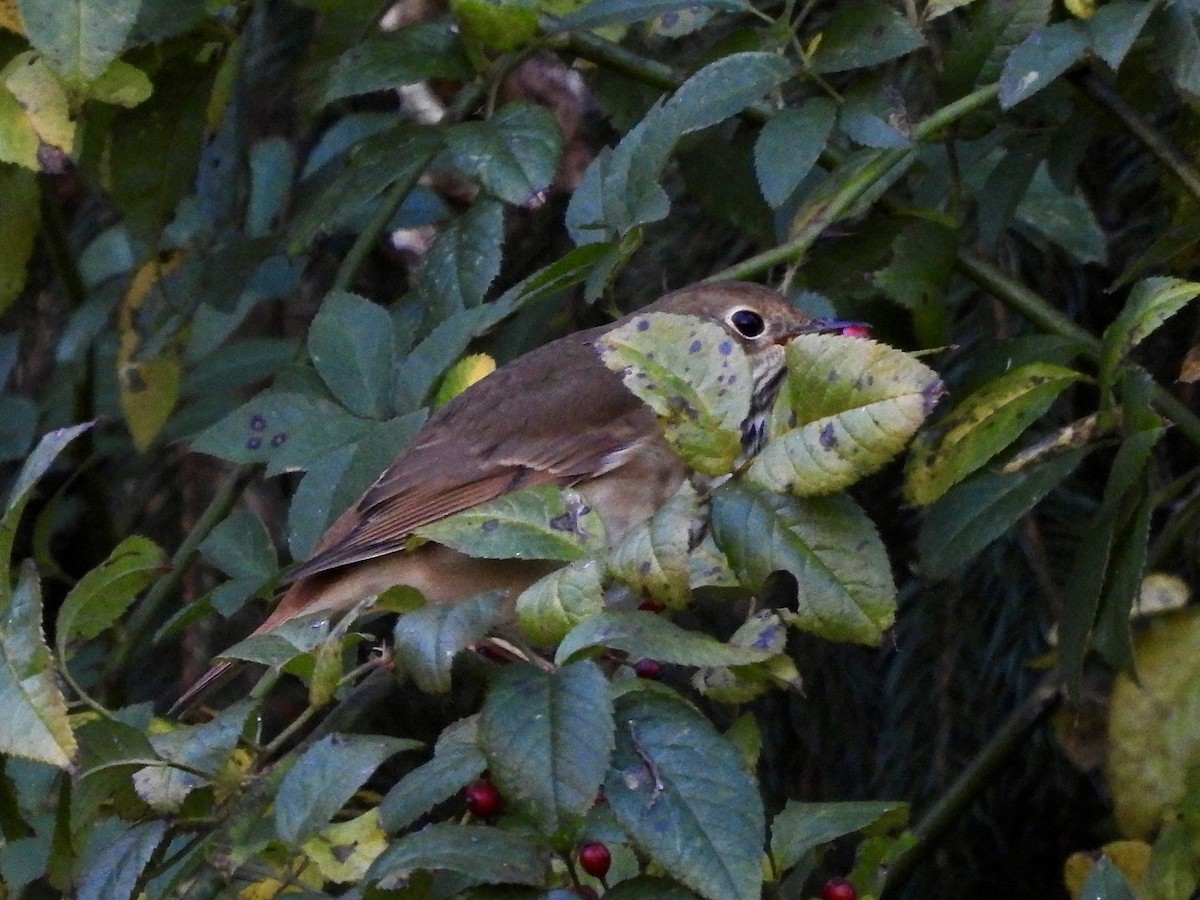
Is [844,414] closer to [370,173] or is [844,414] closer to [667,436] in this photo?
[667,436]

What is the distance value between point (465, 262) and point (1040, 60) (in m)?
0.85

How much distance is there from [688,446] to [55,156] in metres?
1.55

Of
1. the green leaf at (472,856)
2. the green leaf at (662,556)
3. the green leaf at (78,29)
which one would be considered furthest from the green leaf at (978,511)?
the green leaf at (78,29)

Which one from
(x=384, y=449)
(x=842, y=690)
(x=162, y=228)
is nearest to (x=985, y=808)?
(x=842, y=690)

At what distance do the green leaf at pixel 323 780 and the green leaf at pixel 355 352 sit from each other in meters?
0.81

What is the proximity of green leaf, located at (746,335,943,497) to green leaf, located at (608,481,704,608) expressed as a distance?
7 cm

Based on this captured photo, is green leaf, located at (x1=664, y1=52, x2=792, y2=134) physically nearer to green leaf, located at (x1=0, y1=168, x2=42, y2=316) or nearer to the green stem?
the green stem

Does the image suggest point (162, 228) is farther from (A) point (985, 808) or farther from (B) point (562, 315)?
(A) point (985, 808)

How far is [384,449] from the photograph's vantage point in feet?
7.34

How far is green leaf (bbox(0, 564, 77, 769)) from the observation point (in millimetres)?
1549

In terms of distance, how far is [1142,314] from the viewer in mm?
1969

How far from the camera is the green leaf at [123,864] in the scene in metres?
1.62

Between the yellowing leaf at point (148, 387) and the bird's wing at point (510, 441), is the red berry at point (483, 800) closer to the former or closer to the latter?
the bird's wing at point (510, 441)

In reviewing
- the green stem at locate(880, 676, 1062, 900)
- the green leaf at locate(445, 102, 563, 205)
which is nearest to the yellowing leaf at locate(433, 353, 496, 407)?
the green leaf at locate(445, 102, 563, 205)
